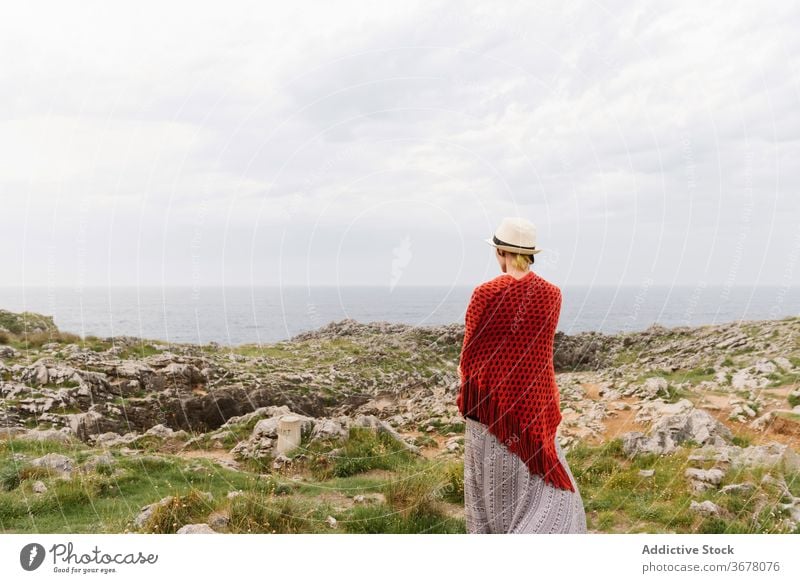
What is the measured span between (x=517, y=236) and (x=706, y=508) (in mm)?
A: 4081

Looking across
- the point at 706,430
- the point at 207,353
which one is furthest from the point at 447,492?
the point at 207,353

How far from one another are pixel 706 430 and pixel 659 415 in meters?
1.92

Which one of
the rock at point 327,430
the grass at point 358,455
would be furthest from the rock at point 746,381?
the rock at point 327,430

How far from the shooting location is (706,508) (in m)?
6.44

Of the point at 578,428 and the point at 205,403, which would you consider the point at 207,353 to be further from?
the point at 578,428

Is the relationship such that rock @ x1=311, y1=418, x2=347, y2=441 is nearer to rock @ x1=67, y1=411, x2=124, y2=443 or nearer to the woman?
rock @ x1=67, y1=411, x2=124, y2=443

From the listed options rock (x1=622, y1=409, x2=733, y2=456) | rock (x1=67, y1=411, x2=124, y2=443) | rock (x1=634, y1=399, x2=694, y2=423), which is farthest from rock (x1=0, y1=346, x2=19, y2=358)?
rock (x1=634, y1=399, x2=694, y2=423)

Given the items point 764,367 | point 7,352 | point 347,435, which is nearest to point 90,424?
point 7,352

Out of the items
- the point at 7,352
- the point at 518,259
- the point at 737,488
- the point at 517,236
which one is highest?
the point at 517,236

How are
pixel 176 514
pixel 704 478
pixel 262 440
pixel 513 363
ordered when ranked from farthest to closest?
pixel 262 440 → pixel 704 478 → pixel 176 514 → pixel 513 363

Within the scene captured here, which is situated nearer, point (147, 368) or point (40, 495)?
point (40, 495)

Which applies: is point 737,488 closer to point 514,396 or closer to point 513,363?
point 514,396

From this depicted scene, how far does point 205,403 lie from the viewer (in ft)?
44.2

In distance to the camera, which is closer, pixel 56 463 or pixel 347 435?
pixel 56 463
